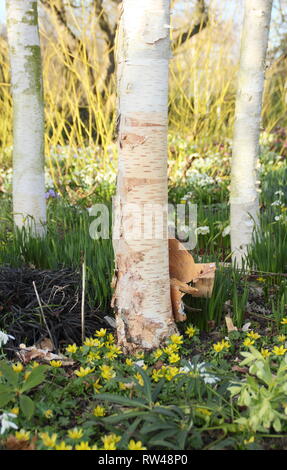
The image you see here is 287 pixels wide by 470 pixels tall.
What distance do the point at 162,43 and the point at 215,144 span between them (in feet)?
19.8

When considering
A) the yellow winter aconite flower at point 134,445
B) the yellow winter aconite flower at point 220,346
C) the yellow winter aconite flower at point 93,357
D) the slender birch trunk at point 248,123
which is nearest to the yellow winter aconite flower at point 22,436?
the yellow winter aconite flower at point 134,445

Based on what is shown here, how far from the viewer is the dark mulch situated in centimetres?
229

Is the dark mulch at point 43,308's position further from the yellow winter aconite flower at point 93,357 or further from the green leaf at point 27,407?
the green leaf at point 27,407

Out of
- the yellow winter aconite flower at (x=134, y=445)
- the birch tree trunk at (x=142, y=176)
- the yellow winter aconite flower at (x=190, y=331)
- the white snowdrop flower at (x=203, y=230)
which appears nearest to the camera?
the yellow winter aconite flower at (x=134, y=445)

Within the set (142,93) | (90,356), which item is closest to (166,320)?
(90,356)

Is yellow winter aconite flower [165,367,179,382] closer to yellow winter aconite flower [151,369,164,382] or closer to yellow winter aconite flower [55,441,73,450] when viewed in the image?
yellow winter aconite flower [151,369,164,382]

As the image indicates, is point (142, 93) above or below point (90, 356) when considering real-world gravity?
above

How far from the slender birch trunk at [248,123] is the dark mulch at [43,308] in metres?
1.06

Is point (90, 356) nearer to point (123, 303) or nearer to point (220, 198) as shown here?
point (123, 303)

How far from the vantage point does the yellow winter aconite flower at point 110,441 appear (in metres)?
1.41

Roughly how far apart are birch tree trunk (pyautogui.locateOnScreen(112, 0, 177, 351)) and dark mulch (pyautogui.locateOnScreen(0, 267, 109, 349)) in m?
0.27

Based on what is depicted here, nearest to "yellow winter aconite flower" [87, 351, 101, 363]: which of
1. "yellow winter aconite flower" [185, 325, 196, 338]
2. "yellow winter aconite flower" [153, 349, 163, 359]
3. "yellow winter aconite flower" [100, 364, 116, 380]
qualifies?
"yellow winter aconite flower" [100, 364, 116, 380]

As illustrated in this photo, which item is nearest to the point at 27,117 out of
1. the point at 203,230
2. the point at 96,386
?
the point at 203,230
